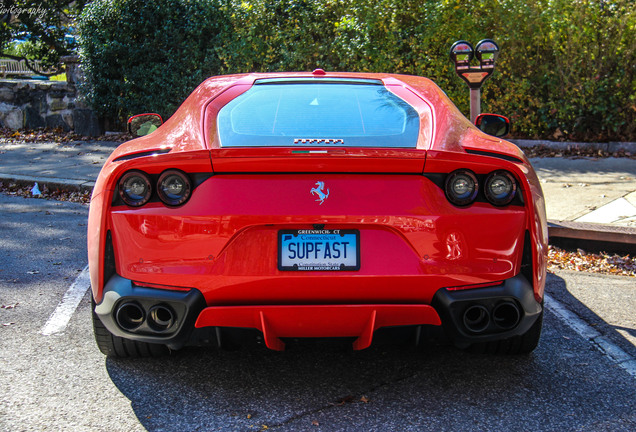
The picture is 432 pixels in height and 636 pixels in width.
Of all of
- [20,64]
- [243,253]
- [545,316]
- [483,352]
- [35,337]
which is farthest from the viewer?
[20,64]

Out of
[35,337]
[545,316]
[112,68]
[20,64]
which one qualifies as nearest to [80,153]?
[112,68]

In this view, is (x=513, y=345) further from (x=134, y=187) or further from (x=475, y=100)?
(x=475, y=100)

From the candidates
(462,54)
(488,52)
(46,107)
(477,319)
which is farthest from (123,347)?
(46,107)

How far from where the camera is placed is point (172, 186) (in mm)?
2898

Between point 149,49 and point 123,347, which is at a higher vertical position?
point 149,49

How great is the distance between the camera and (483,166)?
9.61ft

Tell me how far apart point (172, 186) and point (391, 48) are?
8089 millimetres

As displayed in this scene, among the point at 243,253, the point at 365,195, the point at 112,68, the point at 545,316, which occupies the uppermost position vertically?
the point at 112,68

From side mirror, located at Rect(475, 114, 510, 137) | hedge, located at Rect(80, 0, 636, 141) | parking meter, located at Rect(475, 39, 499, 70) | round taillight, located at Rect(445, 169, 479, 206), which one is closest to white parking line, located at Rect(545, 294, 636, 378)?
side mirror, located at Rect(475, 114, 510, 137)

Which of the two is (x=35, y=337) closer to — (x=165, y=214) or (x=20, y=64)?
(x=165, y=214)

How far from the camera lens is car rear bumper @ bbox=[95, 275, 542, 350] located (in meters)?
2.85

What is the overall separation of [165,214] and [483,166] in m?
1.37

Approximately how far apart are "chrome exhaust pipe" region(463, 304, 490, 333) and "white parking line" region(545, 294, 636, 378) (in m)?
1.01

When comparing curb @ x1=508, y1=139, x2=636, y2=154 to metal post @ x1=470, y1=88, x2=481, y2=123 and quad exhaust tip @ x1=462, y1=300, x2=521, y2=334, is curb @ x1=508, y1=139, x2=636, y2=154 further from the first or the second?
quad exhaust tip @ x1=462, y1=300, x2=521, y2=334
